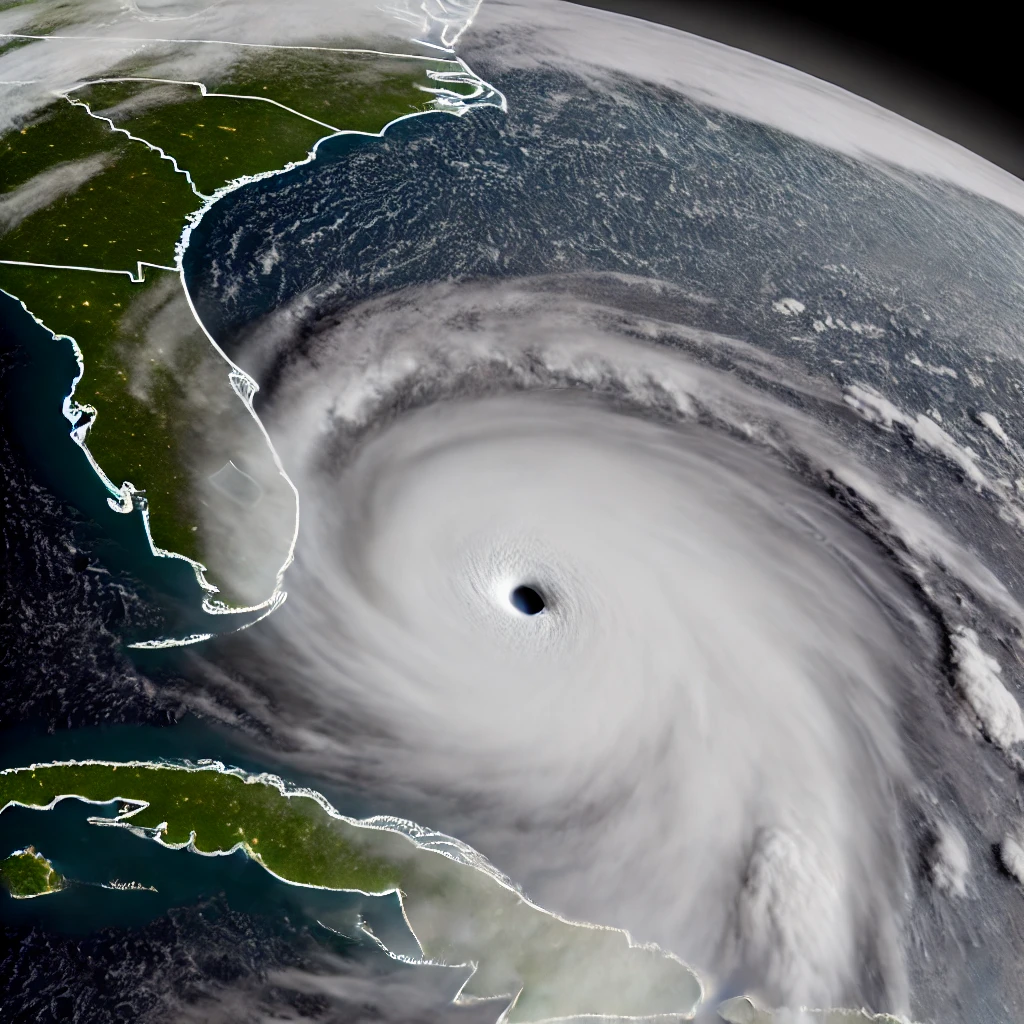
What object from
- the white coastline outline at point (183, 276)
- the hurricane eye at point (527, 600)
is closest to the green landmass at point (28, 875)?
the white coastline outline at point (183, 276)

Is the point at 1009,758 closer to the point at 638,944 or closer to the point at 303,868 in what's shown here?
the point at 638,944

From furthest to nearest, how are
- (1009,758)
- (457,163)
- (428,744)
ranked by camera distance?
(457,163) → (1009,758) → (428,744)

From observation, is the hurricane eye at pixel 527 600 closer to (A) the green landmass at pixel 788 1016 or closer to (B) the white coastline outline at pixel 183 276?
(B) the white coastline outline at pixel 183 276

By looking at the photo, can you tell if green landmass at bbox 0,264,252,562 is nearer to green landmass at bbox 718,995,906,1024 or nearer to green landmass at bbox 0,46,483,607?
green landmass at bbox 0,46,483,607

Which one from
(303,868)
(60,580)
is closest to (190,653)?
(60,580)

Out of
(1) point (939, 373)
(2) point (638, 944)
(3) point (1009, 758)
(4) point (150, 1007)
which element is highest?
(1) point (939, 373)

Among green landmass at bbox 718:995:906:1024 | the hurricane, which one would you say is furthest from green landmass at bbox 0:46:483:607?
green landmass at bbox 718:995:906:1024
